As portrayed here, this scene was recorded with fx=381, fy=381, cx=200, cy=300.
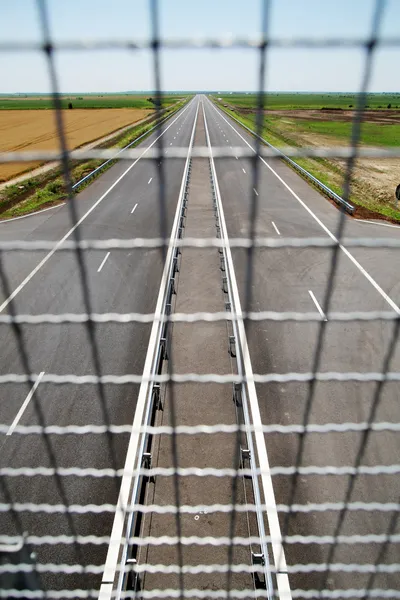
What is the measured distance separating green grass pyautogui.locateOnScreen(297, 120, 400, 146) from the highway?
14.6 meters

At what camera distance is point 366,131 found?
27.0 metres

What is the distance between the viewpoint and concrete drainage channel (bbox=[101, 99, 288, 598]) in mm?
2412

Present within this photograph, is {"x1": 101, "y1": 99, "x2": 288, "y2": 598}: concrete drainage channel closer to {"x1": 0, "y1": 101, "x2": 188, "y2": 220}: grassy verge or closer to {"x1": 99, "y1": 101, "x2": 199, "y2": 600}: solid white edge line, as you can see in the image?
{"x1": 99, "y1": 101, "x2": 199, "y2": 600}: solid white edge line

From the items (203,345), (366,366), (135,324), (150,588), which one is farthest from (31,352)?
(366,366)

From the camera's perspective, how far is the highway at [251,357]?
3.64 m

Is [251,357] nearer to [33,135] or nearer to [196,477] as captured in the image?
[196,477]

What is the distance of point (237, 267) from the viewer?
8.65 metres

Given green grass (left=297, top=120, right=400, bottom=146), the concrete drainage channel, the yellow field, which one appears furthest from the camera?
green grass (left=297, top=120, right=400, bottom=146)

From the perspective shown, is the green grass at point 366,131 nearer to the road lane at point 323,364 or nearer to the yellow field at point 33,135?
the yellow field at point 33,135

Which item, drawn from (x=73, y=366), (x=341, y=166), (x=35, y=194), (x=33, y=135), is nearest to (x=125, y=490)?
(x=73, y=366)

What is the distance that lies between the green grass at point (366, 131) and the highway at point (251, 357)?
1463 centimetres

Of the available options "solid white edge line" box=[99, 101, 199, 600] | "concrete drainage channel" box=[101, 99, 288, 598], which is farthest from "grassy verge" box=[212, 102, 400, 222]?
"solid white edge line" box=[99, 101, 199, 600]

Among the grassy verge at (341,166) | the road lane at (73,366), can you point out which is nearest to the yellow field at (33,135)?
the road lane at (73,366)

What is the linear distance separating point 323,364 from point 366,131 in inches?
1055
